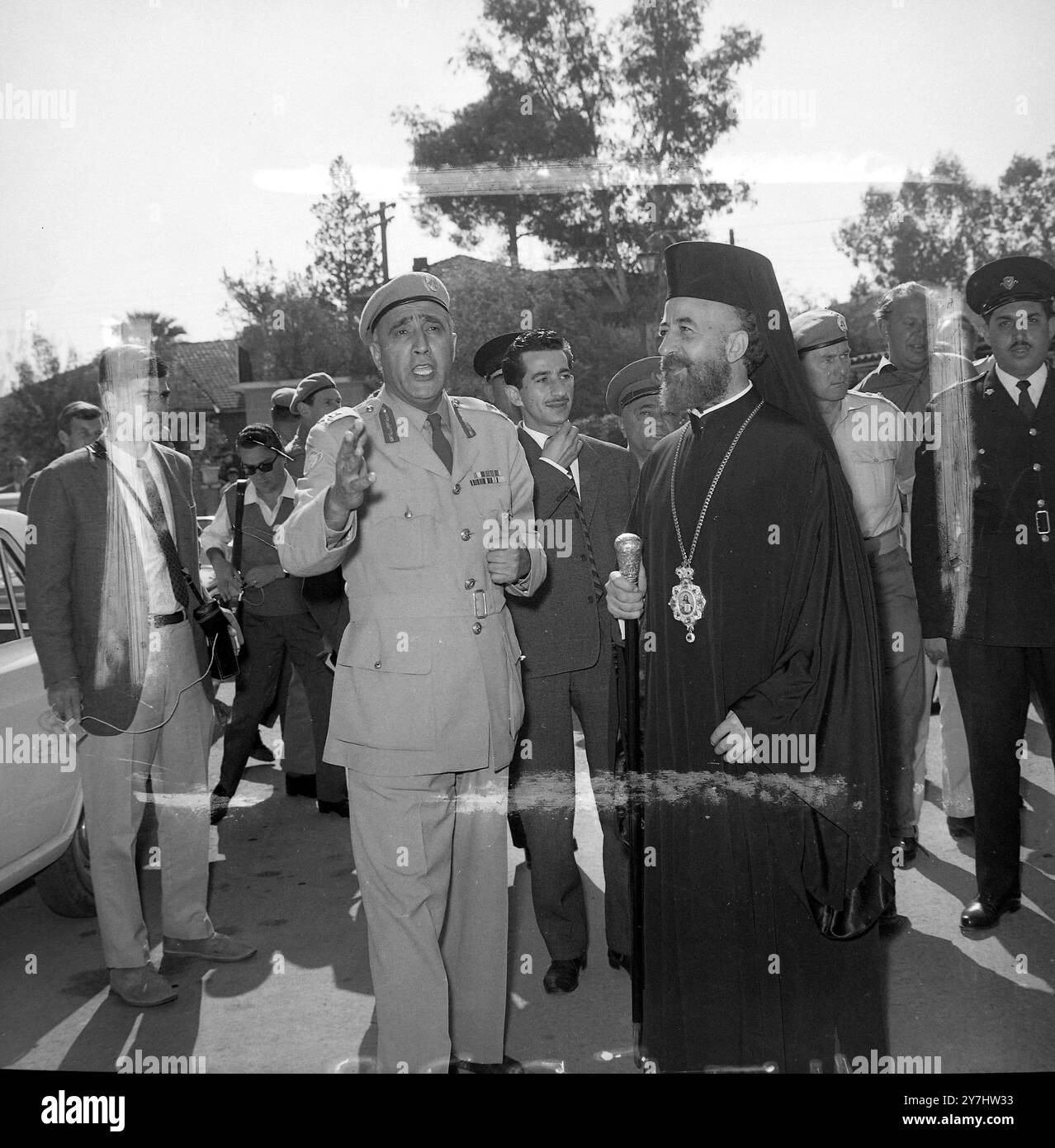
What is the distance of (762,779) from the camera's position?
114 inches

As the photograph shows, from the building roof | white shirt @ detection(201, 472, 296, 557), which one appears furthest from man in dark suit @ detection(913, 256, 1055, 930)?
the building roof

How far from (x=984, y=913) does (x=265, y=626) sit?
3.68m

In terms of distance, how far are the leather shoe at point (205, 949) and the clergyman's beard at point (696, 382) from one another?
8.48 ft

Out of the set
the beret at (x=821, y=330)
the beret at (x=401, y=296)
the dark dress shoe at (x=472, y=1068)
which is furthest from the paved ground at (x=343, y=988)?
the beret at (x=821, y=330)

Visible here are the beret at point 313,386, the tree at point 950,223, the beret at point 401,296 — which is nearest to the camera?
the beret at point 401,296

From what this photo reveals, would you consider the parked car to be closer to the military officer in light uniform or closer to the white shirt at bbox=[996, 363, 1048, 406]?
the military officer in light uniform

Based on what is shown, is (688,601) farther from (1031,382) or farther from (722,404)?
(1031,382)

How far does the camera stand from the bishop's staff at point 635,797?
3.10m

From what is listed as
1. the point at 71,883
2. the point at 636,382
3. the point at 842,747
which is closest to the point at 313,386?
the point at 636,382

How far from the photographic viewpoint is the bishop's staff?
310 cm

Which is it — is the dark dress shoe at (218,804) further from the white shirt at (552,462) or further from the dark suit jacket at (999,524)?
the dark suit jacket at (999,524)

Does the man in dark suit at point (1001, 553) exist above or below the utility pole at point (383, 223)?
below

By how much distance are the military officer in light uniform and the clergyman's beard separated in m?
0.55
